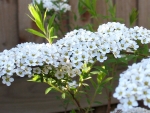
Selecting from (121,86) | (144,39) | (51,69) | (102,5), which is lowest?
(121,86)

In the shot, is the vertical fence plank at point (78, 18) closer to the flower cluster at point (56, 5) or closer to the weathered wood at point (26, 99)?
the flower cluster at point (56, 5)

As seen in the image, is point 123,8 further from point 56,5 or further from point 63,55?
point 63,55

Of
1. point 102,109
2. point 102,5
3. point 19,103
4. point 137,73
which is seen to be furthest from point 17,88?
point 137,73

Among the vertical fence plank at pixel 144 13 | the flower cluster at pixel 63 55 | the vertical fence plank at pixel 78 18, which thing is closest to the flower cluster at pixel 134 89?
the flower cluster at pixel 63 55

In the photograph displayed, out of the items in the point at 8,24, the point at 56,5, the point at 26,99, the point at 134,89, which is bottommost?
the point at 134,89

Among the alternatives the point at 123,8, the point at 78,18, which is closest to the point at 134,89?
the point at 78,18

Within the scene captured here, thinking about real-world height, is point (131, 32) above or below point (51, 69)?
above

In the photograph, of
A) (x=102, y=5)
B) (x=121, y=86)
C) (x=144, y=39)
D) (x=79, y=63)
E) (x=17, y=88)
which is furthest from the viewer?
(x=102, y=5)

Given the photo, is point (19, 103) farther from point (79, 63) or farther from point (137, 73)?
point (137, 73)
